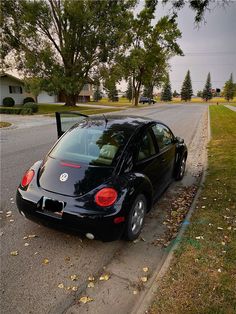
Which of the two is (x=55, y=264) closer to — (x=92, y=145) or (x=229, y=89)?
(x=92, y=145)

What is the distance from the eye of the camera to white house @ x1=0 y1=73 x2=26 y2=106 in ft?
103

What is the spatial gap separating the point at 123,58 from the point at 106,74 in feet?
10.4

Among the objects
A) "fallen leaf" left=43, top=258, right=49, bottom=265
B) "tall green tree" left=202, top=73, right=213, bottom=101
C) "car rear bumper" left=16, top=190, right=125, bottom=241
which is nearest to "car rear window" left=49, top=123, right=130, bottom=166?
"car rear bumper" left=16, top=190, right=125, bottom=241

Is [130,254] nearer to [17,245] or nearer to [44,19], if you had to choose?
[17,245]

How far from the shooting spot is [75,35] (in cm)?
2741

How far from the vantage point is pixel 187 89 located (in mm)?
87312

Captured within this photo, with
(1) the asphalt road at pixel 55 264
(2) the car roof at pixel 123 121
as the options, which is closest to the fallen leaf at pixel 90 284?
(1) the asphalt road at pixel 55 264

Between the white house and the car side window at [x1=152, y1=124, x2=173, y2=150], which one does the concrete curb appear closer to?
the car side window at [x1=152, y1=124, x2=173, y2=150]

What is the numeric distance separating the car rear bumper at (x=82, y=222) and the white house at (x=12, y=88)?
1241 inches

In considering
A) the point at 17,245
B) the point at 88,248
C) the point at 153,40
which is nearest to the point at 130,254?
the point at 88,248

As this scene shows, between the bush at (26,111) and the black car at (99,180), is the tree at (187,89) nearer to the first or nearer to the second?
the bush at (26,111)

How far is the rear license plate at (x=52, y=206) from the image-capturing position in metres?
2.94

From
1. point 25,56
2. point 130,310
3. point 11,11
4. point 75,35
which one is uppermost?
point 11,11

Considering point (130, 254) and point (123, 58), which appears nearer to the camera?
point (130, 254)
